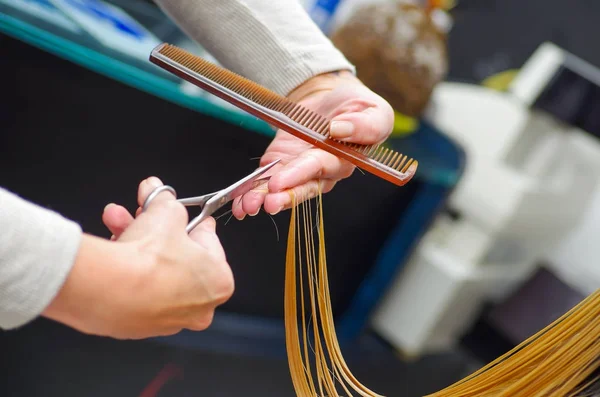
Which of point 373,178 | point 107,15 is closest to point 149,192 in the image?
point 107,15

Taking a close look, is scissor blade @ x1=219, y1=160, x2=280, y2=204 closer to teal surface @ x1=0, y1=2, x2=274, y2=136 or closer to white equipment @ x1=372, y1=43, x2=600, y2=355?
teal surface @ x1=0, y1=2, x2=274, y2=136

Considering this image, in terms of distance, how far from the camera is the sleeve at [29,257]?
1.06 ft

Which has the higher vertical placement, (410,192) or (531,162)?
(531,162)

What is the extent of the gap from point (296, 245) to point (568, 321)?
0.22m

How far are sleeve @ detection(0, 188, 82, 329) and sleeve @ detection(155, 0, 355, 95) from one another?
35 centimetres

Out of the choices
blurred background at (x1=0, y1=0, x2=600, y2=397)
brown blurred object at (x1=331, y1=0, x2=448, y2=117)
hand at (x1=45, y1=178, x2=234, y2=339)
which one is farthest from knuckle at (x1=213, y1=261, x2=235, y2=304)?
brown blurred object at (x1=331, y1=0, x2=448, y2=117)

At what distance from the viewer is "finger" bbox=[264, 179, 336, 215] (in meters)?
0.45

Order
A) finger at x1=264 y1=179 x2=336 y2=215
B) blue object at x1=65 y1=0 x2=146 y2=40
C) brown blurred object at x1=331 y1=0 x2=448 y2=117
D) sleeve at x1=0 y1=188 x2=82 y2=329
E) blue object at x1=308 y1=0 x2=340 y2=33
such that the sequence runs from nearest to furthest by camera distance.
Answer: sleeve at x1=0 y1=188 x2=82 y2=329 → finger at x1=264 y1=179 x2=336 y2=215 → blue object at x1=65 y1=0 x2=146 y2=40 → brown blurred object at x1=331 y1=0 x2=448 y2=117 → blue object at x1=308 y1=0 x2=340 y2=33

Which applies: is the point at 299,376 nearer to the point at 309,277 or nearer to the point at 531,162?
the point at 309,277

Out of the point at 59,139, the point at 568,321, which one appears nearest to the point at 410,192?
the point at 59,139

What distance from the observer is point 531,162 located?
128cm

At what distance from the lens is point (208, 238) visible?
409 mm

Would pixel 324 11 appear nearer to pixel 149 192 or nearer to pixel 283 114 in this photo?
pixel 283 114

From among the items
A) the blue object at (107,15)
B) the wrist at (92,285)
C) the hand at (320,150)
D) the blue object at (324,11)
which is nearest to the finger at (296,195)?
the hand at (320,150)
